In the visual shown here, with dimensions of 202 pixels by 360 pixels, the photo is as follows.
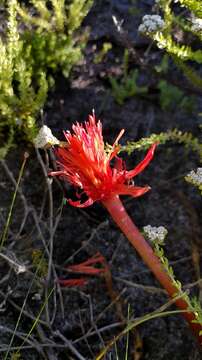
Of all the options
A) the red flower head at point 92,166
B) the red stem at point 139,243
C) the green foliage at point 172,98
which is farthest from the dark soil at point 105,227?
the red flower head at point 92,166

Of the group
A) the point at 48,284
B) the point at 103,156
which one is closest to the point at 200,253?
the point at 48,284

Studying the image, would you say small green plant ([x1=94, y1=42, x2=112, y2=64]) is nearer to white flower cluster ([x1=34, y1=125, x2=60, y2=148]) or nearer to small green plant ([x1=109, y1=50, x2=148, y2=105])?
small green plant ([x1=109, y1=50, x2=148, y2=105])

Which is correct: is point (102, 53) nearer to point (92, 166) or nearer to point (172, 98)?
point (172, 98)

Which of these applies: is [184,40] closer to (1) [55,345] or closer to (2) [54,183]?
(2) [54,183]

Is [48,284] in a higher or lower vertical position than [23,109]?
lower

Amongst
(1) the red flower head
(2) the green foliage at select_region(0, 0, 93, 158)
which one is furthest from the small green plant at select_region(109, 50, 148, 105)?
(1) the red flower head

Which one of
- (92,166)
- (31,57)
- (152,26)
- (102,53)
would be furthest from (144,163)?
(102,53)
